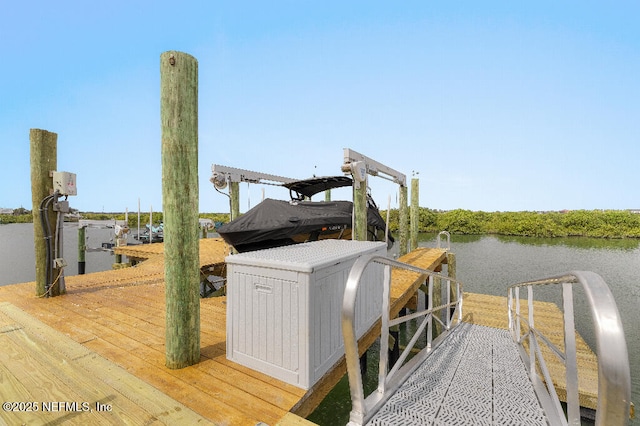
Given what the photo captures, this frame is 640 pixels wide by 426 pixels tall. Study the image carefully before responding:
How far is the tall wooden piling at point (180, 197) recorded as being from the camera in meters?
2.77

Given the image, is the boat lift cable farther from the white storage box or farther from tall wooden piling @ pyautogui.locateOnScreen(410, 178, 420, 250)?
tall wooden piling @ pyautogui.locateOnScreen(410, 178, 420, 250)

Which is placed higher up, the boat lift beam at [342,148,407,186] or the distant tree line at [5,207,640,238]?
the boat lift beam at [342,148,407,186]

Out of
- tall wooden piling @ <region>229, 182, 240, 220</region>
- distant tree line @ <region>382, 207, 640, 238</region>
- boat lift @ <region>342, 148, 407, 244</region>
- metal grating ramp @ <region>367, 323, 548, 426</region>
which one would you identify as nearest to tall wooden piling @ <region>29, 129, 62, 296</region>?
tall wooden piling @ <region>229, 182, 240, 220</region>

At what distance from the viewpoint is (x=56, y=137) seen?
5.16 metres

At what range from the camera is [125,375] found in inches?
109

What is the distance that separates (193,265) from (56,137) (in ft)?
15.0

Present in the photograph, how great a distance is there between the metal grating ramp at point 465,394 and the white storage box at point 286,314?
2.63 feet

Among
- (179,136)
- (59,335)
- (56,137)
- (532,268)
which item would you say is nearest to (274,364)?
(179,136)

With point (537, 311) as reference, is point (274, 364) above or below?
above

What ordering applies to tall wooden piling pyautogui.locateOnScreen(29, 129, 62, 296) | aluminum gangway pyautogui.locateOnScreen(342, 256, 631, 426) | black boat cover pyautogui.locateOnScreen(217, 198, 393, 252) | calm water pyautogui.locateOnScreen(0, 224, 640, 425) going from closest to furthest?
aluminum gangway pyautogui.locateOnScreen(342, 256, 631, 426) < tall wooden piling pyautogui.locateOnScreen(29, 129, 62, 296) < black boat cover pyautogui.locateOnScreen(217, 198, 393, 252) < calm water pyautogui.locateOnScreen(0, 224, 640, 425)

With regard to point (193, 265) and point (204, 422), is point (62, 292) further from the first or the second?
point (204, 422)

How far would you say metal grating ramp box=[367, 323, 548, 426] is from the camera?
2.07 meters

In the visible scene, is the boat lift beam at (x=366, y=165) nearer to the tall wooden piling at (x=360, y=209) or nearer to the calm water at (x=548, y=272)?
the tall wooden piling at (x=360, y=209)

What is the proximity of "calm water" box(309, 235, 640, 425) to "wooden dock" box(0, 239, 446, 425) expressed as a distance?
364 cm
